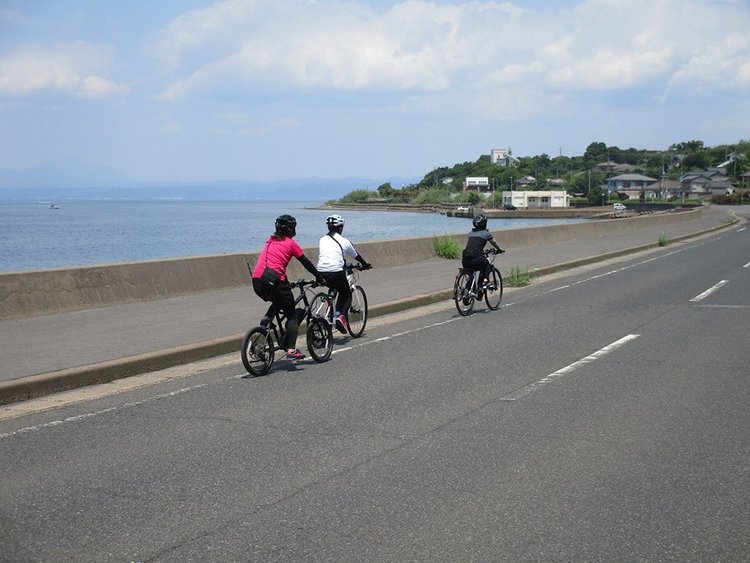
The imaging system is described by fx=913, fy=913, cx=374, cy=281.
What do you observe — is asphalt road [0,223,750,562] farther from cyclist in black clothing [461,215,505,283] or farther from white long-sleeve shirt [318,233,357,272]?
cyclist in black clothing [461,215,505,283]

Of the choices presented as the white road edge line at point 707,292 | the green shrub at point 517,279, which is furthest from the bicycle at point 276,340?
the green shrub at point 517,279

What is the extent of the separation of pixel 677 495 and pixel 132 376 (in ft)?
20.9

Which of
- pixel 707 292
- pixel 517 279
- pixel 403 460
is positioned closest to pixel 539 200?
pixel 517 279

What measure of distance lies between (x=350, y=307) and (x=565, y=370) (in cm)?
328

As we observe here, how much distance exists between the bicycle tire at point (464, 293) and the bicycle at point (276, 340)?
189 inches

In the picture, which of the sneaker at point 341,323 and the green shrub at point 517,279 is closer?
the sneaker at point 341,323

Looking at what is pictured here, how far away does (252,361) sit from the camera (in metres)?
9.94

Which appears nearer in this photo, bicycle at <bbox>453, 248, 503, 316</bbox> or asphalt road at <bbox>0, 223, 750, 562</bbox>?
asphalt road at <bbox>0, 223, 750, 562</bbox>

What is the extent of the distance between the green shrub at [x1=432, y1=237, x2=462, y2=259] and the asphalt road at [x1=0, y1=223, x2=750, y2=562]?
13.9 meters

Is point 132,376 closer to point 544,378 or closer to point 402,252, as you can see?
point 544,378

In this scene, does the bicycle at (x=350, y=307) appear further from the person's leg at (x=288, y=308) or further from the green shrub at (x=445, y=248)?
the green shrub at (x=445, y=248)

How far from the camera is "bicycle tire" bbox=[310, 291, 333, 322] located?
37.2ft

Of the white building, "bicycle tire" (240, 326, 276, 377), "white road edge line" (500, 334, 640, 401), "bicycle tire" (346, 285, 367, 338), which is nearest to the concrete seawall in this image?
"bicycle tire" (346, 285, 367, 338)

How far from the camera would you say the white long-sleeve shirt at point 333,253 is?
11750 mm
